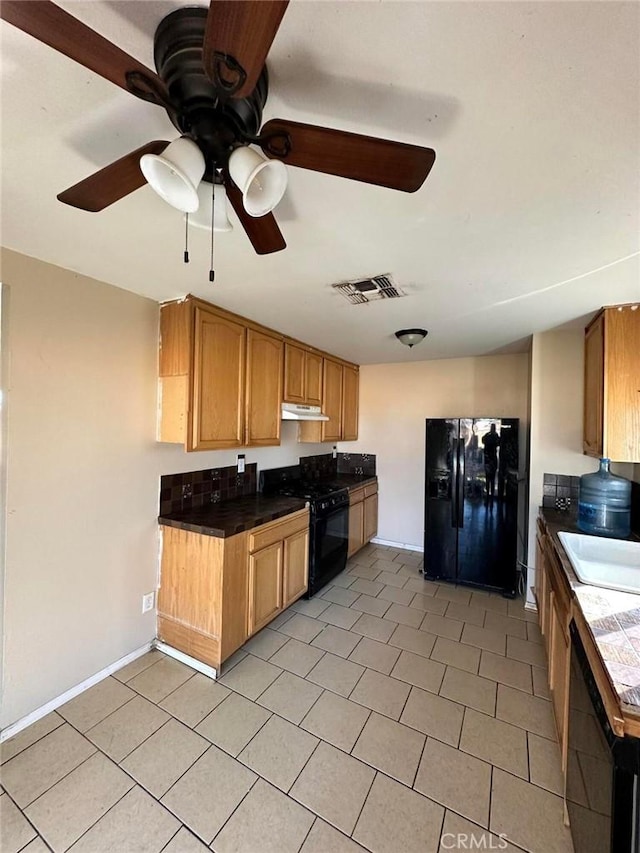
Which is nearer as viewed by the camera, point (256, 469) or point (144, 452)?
point (144, 452)

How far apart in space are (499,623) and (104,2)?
3.55 m

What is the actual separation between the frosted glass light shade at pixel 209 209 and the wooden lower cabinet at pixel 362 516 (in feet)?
9.48

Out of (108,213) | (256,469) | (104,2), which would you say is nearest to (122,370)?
(108,213)

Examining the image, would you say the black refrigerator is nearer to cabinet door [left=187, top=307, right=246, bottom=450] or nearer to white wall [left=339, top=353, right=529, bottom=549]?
white wall [left=339, top=353, right=529, bottom=549]

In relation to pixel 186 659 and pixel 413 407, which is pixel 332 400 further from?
pixel 186 659

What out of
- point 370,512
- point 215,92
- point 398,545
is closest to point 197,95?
point 215,92

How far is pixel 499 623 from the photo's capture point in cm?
266

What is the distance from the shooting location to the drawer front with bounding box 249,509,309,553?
7.56ft

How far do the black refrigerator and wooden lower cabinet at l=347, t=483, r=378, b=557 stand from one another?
739 millimetres

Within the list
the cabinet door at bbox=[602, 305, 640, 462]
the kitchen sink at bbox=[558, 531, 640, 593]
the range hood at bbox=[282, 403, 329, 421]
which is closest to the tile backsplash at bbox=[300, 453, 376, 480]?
the range hood at bbox=[282, 403, 329, 421]

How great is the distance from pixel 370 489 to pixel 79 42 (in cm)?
395

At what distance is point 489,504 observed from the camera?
3.12m

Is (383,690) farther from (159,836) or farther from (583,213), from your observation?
(583,213)

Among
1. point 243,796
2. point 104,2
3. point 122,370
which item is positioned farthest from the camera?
point 122,370
